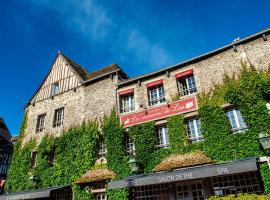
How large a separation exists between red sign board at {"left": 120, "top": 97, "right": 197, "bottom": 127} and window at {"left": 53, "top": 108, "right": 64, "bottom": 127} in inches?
177

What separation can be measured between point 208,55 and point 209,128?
3707 mm

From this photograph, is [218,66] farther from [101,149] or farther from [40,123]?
[40,123]

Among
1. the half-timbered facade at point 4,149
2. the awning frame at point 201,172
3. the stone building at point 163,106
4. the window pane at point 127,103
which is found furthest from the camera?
the half-timbered facade at point 4,149

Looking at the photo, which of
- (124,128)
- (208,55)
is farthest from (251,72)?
(124,128)

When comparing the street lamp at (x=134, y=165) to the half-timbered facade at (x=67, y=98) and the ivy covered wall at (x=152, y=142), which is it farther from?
the half-timbered facade at (x=67, y=98)

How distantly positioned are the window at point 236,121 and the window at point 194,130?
1356mm

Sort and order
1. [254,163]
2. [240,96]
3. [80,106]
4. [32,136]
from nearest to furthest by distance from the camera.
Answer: [254,163] → [240,96] → [80,106] → [32,136]

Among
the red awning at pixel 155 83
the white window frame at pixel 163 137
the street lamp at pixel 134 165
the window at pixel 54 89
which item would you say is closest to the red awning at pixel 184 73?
the red awning at pixel 155 83

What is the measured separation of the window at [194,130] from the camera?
10566 millimetres

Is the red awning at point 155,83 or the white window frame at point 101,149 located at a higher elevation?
the red awning at point 155,83

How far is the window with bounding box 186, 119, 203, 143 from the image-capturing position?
10.6 meters

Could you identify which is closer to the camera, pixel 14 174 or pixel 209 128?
pixel 209 128

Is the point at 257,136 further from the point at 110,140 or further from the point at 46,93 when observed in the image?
the point at 46,93

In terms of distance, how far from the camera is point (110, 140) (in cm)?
1209
